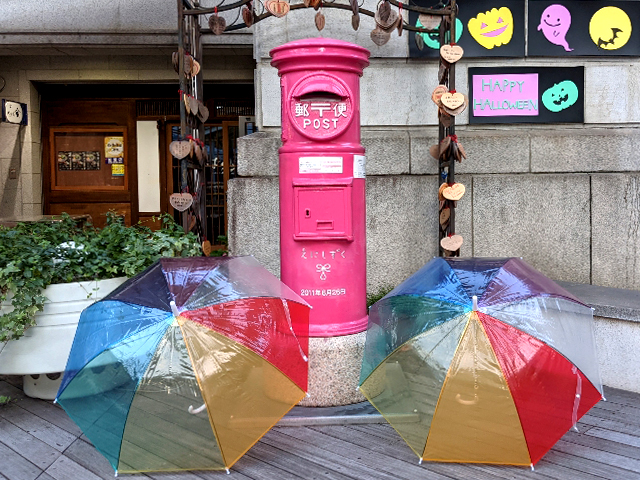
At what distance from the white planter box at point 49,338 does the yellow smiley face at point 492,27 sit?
4.29m

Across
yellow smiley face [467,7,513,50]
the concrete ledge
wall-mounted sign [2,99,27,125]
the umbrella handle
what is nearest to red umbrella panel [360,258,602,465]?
the umbrella handle

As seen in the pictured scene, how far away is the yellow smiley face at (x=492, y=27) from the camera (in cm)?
632

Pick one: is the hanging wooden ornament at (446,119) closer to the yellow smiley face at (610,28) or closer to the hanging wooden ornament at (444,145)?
the hanging wooden ornament at (444,145)

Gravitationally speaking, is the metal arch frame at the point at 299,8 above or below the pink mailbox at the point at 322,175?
above

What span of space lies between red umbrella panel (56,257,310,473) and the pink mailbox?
0.98m

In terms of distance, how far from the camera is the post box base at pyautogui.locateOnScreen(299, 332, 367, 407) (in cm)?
439

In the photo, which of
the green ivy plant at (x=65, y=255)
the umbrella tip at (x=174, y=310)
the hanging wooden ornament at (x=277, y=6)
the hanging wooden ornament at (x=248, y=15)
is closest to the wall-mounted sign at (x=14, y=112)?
the green ivy plant at (x=65, y=255)

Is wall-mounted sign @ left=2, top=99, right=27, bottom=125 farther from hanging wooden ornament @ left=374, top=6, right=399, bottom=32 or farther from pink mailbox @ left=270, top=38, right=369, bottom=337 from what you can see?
pink mailbox @ left=270, top=38, right=369, bottom=337

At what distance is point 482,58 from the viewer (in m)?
6.36

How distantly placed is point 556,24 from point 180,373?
526 centimetres

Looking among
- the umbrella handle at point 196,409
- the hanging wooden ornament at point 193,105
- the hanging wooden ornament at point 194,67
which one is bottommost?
the umbrella handle at point 196,409

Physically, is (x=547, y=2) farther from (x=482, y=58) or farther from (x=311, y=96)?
(x=311, y=96)

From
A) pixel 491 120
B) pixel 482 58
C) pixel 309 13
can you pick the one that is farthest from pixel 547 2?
pixel 309 13

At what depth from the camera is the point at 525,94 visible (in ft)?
21.0
